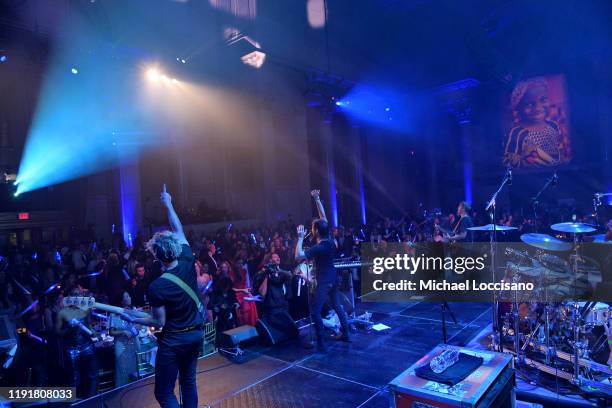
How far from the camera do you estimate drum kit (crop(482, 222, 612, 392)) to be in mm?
3742

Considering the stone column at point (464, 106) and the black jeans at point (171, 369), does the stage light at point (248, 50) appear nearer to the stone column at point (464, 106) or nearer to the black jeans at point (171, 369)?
the stone column at point (464, 106)

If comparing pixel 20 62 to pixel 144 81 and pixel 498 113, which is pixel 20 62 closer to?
pixel 144 81

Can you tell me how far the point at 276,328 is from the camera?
529 cm

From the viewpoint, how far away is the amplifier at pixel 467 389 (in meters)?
2.46

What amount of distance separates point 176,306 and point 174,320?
4.2 inches

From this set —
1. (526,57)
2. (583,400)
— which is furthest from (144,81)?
(526,57)

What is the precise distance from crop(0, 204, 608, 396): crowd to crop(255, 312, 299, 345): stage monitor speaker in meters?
0.13

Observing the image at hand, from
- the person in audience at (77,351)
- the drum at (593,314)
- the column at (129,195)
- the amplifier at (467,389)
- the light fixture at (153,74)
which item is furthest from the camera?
the light fixture at (153,74)

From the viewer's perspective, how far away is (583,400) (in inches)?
133

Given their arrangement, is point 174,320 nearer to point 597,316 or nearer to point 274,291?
point 274,291

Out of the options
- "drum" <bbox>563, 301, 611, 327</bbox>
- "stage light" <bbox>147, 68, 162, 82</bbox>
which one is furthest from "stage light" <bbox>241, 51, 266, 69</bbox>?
"drum" <bbox>563, 301, 611, 327</bbox>

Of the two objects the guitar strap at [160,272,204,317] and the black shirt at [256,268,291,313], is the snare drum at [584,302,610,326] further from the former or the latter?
the guitar strap at [160,272,204,317]

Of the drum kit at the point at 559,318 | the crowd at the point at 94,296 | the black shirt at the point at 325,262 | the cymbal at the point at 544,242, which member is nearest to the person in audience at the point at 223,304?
the crowd at the point at 94,296

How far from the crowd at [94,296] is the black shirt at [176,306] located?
5.60ft
